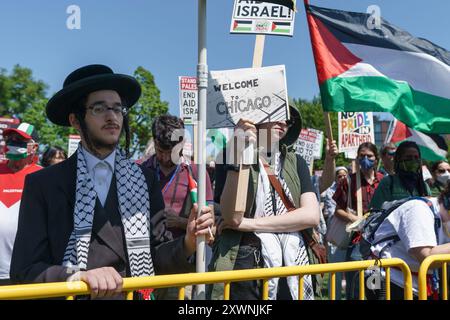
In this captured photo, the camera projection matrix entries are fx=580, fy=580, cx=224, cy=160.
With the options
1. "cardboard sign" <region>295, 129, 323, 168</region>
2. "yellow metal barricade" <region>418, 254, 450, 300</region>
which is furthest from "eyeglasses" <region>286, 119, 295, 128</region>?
"cardboard sign" <region>295, 129, 323, 168</region>

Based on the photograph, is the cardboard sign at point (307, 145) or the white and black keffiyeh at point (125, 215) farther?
the cardboard sign at point (307, 145)

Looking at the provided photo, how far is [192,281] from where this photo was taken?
239cm

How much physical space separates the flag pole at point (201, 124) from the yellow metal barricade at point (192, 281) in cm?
18

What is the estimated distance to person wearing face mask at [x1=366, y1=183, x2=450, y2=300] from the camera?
3.61 metres

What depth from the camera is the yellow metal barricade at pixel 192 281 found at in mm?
1979

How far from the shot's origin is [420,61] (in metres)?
4.69

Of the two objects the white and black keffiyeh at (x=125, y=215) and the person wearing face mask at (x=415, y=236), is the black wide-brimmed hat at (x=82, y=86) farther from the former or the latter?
the person wearing face mask at (x=415, y=236)

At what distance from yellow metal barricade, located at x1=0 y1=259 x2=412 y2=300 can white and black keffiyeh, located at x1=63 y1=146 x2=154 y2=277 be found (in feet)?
0.82

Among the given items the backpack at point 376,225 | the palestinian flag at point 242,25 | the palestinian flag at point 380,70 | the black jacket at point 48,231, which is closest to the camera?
the black jacket at point 48,231

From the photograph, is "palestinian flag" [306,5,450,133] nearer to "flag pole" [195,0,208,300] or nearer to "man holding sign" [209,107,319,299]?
"man holding sign" [209,107,319,299]

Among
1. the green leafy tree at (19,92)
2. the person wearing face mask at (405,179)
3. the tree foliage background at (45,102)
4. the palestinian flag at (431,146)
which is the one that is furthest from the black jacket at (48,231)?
the green leafy tree at (19,92)

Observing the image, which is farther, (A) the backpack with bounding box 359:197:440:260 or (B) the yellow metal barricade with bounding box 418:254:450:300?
(A) the backpack with bounding box 359:197:440:260

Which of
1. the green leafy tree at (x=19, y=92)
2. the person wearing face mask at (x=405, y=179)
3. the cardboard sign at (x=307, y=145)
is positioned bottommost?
the person wearing face mask at (x=405, y=179)
